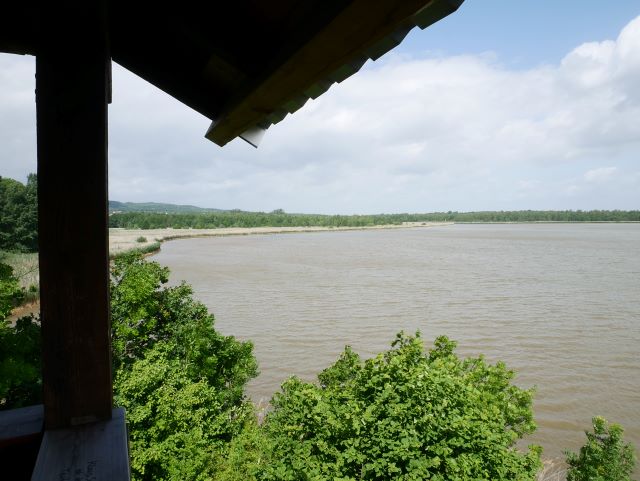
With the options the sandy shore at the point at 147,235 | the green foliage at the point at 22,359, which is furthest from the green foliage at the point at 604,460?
the sandy shore at the point at 147,235

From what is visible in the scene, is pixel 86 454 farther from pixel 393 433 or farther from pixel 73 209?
pixel 393 433

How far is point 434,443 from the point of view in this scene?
4.22 m

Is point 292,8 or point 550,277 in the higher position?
point 292,8

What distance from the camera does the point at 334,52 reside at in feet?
3.51

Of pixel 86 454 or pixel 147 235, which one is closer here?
pixel 86 454

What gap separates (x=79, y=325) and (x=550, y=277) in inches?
1051

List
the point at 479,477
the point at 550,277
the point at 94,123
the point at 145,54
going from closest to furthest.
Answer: the point at 94,123 → the point at 145,54 → the point at 479,477 → the point at 550,277

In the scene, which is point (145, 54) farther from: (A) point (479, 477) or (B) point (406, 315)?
(B) point (406, 315)

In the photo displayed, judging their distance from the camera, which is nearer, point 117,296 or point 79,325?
point 79,325

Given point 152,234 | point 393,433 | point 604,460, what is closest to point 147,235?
point 152,234

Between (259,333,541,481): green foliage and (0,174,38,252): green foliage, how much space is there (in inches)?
1522

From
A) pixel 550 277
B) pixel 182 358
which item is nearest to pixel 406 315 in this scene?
pixel 182 358

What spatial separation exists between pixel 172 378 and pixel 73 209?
5.87 m

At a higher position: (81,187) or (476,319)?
(81,187)
